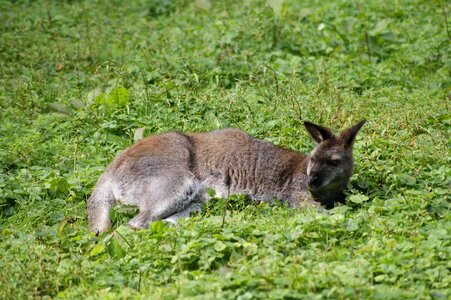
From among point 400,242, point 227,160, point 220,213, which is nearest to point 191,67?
point 227,160

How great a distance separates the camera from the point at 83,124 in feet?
33.0

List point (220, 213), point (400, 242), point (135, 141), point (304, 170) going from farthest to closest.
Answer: point (135, 141) → point (304, 170) → point (220, 213) → point (400, 242)

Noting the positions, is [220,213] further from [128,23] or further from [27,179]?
[128,23]

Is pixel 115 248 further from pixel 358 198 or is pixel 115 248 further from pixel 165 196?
pixel 358 198

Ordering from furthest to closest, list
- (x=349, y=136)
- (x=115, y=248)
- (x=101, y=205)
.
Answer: (x=349, y=136), (x=101, y=205), (x=115, y=248)

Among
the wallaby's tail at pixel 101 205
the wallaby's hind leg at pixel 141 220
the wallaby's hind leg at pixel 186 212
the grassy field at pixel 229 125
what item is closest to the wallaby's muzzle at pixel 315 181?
the grassy field at pixel 229 125

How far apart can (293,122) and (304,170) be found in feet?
3.79

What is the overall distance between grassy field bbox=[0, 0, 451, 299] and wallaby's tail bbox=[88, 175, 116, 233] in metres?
0.11

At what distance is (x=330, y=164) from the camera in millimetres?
8398

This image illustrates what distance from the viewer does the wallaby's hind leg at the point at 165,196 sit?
7.90 m

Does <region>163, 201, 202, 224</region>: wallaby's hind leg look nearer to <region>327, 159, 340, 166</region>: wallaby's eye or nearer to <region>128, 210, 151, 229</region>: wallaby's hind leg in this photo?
<region>128, 210, 151, 229</region>: wallaby's hind leg

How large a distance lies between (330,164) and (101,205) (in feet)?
7.59

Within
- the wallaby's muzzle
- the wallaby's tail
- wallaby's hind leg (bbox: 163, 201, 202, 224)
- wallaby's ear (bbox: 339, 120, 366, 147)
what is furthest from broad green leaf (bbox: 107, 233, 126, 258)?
wallaby's ear (bbox: 339, 120, 366, 147)

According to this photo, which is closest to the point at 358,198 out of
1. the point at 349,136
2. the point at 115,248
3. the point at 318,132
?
the point at 349,136
